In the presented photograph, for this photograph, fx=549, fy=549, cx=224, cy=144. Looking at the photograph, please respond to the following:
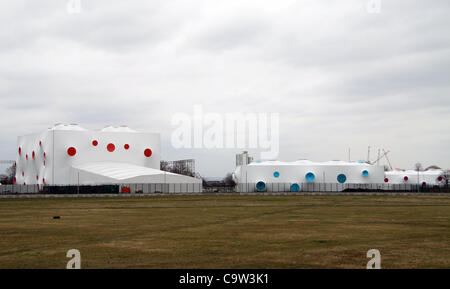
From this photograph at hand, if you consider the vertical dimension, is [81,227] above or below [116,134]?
below

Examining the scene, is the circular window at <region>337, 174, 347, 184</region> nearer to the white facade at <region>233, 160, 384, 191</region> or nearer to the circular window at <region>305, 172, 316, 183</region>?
the white facade at <region>233, 160, 384, 191</region>

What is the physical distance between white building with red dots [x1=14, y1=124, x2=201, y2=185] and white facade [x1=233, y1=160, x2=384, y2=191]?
46.0 ft

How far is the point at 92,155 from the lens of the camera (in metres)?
107

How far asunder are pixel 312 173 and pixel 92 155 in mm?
42654

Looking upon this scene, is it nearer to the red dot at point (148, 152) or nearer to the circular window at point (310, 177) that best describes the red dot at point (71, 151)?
the red dot at point (148, 152)

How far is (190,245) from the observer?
22688 millimetres

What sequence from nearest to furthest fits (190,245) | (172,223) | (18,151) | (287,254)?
Answer: 1. (287,254)
2. (190,245)
3. (172,223)
4. (18,151)

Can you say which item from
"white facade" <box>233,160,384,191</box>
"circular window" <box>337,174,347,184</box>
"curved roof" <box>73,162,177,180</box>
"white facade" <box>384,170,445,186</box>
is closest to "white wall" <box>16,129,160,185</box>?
"curved roof" <box>73,162,177,180</box>

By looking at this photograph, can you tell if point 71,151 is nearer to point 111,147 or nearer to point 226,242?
point 111,147

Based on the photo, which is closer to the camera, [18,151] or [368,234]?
[368,234]

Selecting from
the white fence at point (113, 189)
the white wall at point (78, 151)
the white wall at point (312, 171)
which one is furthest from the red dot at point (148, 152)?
the white wall at point (312, 171)
